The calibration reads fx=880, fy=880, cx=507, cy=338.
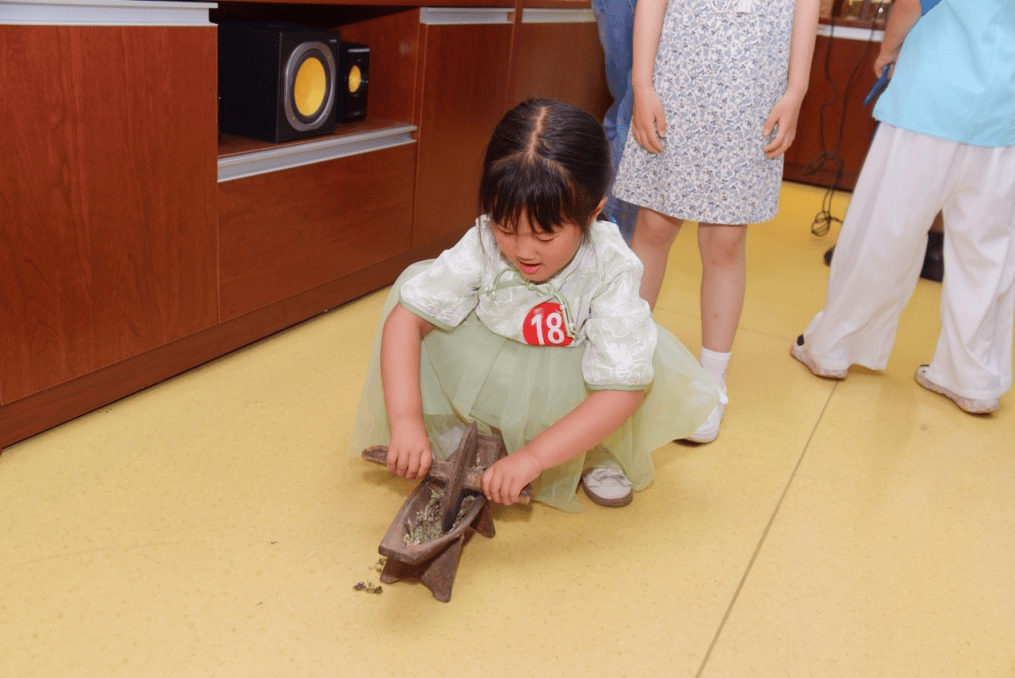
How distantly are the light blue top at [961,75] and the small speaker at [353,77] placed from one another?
1.07 m

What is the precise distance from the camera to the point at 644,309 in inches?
46.4

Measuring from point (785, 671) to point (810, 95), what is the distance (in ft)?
9.91

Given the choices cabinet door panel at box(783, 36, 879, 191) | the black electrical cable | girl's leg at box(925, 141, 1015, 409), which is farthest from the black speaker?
cabinet door panel at box(783, 36, 879, 191)

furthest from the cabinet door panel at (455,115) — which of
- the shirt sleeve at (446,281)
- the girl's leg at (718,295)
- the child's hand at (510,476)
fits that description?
the child's hand at (510,476)

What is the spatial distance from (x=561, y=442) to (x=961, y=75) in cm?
101

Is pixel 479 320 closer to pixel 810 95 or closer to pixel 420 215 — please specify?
pixel 420 215

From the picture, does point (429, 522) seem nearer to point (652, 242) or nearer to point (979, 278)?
point (652, 242)

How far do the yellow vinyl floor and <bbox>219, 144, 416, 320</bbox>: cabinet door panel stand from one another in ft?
0.55

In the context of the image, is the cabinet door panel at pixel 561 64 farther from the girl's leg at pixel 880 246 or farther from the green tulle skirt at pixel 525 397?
the green tulle skirt at pixel 525 397

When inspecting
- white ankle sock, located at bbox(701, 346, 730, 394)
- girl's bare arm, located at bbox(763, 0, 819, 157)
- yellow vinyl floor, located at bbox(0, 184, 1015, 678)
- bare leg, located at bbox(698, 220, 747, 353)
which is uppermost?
girl's bare arm, located at bbox(763, 0, 819, 157)

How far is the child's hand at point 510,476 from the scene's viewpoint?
1.10 m

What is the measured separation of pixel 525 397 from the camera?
1263 millimetres

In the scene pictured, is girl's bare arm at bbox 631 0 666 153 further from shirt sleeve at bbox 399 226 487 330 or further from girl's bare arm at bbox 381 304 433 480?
girl's bare arm at bbox 381 304 433 480

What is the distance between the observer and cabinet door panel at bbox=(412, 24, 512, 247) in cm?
206
